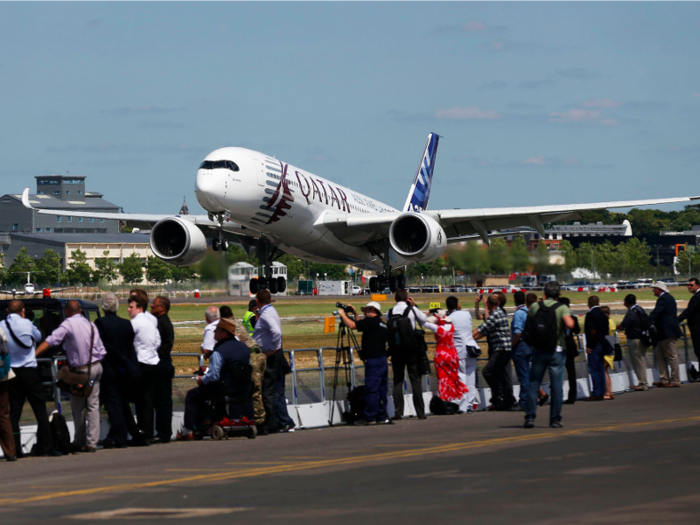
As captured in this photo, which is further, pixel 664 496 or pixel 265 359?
pixel 265 359

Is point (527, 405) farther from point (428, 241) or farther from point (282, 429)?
point (428, 241)

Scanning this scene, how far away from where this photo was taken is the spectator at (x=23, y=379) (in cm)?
1227

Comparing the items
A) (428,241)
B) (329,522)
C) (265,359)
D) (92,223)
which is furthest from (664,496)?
(92,223)

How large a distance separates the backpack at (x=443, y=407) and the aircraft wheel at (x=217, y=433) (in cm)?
439

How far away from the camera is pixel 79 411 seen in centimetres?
1272

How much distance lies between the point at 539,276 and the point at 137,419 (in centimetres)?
3485

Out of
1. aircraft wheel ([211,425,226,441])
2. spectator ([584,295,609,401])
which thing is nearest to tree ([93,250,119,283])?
spectator ([584,295,609,401])

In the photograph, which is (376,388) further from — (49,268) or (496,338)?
(49,268)

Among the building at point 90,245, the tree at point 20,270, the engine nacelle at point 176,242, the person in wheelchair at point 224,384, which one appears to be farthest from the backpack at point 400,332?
the tree at point 20,270

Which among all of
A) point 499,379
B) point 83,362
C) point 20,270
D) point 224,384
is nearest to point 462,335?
point 499,379

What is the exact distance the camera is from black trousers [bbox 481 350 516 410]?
1673 centimetres

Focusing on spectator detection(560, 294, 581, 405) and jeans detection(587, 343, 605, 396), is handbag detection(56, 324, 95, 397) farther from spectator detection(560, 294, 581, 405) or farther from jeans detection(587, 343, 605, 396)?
jeans detection(587, 343, 605, 396)

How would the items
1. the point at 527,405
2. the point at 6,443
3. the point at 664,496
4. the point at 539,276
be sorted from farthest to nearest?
the point at 539,276, the point at 527,405, the point at 6,443, the point at 664,496

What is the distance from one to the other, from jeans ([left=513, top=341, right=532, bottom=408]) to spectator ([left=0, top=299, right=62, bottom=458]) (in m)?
7.86
